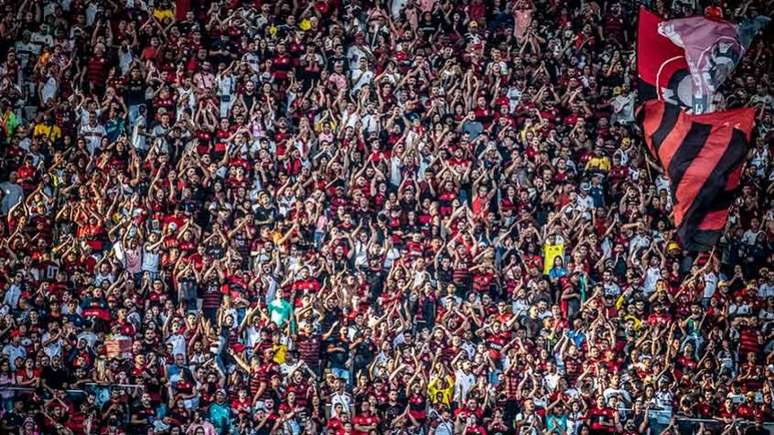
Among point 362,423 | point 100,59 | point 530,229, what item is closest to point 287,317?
point 362,423

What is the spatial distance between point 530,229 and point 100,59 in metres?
7.85

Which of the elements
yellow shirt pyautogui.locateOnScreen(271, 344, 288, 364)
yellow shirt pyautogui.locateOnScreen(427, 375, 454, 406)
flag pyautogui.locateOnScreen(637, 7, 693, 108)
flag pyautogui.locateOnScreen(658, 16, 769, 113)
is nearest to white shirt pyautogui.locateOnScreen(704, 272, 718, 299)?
flag pyautogui.locateOnScreen(658, 16, 769, 113)

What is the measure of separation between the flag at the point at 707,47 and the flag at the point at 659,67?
104 mm

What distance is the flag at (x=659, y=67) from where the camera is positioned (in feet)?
91.4

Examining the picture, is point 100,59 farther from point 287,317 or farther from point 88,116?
point 287,317

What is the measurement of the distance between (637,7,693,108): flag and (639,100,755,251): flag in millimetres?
344

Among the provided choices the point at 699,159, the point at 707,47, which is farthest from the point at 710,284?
the point at 707,47

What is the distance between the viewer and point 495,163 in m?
27.3

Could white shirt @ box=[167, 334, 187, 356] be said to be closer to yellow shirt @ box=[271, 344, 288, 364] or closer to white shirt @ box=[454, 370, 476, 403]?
yellow shirt @ box=[271, 344, 288, 364]

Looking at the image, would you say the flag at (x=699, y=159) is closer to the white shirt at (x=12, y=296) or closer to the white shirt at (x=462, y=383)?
the white shirt at (x=462, y=383)

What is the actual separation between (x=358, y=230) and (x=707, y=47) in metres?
6.70

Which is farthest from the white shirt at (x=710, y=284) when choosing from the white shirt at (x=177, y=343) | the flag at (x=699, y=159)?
the white shirt at (x=177, y=343)

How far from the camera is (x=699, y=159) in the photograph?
26891 millimetres

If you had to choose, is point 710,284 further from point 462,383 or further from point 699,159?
point 462,383
